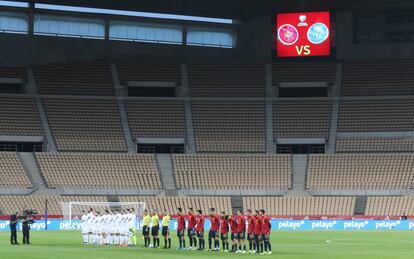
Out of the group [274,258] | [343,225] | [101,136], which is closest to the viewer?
[274,258]

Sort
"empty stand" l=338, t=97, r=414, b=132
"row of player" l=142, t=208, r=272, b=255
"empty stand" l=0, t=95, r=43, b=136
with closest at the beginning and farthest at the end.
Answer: "row of player" l=142, t=208, r=272, b=255 → "empty stand" l=0, t=95, r=43, b=136 → "empty stand" l=338, t=97, r=414, b=132

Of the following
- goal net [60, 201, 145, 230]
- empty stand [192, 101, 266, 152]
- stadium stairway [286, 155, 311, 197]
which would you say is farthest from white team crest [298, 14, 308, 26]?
goal net [60, 201, 145, 230]

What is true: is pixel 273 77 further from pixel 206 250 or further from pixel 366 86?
pixel 206 250

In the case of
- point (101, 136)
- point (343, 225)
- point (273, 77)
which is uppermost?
point (273, 77)

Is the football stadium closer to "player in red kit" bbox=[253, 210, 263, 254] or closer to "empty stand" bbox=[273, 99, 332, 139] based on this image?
"empty stand" bbox=[273, 99, 332, 139]

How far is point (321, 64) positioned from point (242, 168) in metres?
15.8

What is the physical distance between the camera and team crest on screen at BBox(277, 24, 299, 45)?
87562mm

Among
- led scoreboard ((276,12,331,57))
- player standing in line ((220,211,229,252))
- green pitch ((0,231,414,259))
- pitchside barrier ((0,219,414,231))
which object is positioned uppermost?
led scoreboard ((276,12,331,57))

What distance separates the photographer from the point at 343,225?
73.9 m

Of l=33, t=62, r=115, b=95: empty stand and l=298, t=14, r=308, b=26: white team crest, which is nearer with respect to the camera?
l=298, t=14, r=308, b=26: white team crest

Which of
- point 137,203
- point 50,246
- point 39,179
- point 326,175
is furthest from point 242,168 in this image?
point 50,246

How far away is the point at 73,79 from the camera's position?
8881cm

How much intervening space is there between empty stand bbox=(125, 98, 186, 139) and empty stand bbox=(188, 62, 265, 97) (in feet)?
9.80

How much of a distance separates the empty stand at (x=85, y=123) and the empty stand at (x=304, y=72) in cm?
1750
